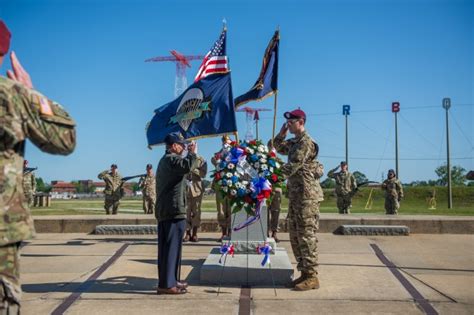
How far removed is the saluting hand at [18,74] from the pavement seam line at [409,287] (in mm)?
4819

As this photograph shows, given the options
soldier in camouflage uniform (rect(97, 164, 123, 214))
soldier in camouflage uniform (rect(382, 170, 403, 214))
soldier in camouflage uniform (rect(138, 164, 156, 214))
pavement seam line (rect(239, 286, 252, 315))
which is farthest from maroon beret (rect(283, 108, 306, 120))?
soldier in camouflage uniform (rect(138, 164, 156, 214))

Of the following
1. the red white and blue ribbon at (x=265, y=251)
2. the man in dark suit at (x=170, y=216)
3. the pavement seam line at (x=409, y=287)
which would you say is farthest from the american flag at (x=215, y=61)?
the pavement seam line at (x=409, y=287)

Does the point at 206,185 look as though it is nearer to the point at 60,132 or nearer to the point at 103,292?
the point at 103,292

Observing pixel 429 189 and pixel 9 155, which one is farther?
pixel 429 189

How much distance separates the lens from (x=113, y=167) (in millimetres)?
19344

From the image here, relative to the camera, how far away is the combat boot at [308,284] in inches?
270

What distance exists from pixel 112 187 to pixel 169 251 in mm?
12753

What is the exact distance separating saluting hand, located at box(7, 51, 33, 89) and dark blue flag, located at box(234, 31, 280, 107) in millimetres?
6535

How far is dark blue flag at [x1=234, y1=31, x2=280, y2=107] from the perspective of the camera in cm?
938

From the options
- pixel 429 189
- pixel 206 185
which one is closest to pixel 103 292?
pixel 206 185

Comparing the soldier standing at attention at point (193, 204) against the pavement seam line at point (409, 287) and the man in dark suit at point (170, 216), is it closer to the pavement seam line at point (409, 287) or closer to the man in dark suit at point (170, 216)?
the pavement seam line at point (409, 287)

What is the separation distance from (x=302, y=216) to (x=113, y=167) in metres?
13.5

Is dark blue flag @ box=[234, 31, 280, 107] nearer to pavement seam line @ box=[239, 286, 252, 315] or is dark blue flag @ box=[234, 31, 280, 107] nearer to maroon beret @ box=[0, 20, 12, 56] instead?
pavement seam line @ box=[239, 286, 252, 315]

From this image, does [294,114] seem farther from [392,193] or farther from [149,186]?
[149,186]
